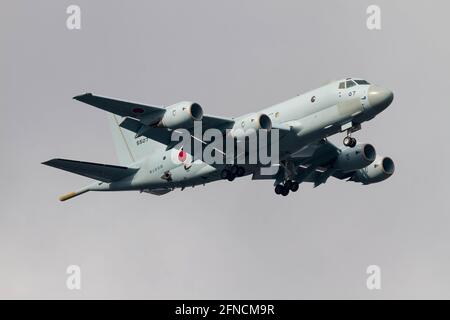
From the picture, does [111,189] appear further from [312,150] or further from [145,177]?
[312,150]

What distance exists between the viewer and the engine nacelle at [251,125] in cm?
5959

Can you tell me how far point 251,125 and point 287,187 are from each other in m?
7.41

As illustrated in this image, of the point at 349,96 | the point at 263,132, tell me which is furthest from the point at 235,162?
the point at 349,96

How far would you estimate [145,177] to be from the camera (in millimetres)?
66938

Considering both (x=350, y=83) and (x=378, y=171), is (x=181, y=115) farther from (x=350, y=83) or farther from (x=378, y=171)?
(x=378, y=171)

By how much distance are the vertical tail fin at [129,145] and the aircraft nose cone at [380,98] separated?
1422 cm

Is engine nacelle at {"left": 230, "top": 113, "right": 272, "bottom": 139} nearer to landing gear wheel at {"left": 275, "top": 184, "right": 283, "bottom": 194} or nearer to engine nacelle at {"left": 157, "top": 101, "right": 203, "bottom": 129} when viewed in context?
engine nacelle at {"left": 157, "top": 101, "right": 203, "bottom": 129}

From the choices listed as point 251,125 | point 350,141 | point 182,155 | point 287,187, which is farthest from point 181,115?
point 287,187

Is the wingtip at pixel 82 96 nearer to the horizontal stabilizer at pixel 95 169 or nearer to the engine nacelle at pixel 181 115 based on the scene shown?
the engine nacelle at pixel 181 115

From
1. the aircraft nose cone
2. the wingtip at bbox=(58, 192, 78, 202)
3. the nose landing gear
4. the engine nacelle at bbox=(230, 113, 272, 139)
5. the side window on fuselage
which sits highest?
the side window on fuselage

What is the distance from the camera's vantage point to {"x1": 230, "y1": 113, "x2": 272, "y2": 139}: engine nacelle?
196 feet

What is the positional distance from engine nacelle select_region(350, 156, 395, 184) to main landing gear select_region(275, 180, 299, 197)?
17.1ft

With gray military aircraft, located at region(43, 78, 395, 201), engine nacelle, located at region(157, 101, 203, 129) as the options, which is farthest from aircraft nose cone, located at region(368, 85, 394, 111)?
engine nacelle, located at region(157, 101, 203, 129)

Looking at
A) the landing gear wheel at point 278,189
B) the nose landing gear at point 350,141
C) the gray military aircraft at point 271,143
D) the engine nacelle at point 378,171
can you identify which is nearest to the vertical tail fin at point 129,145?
the gray military aircraft at point 271,143
